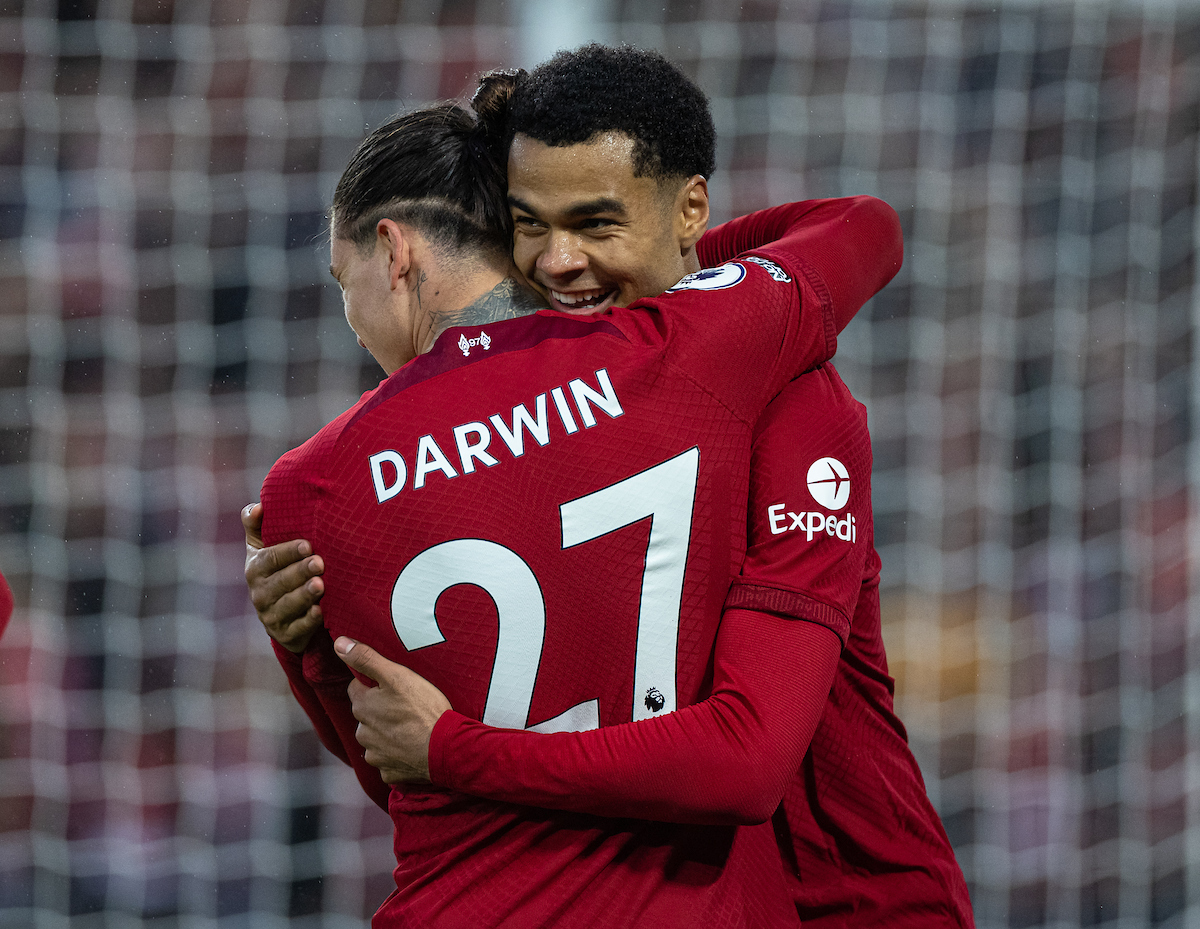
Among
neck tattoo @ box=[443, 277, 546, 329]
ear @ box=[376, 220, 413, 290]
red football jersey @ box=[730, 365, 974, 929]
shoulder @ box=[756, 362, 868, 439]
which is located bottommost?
red football jersey @ box=[730, 365, 974, 929]

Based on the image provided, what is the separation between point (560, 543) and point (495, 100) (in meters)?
0.67

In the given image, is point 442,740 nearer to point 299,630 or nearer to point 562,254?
point 299,630

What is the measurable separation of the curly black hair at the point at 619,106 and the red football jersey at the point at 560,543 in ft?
0.79

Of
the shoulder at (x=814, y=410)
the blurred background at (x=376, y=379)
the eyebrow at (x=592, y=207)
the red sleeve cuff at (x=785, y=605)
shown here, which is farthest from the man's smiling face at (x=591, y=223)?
the blurred background at (x=376, y=379)

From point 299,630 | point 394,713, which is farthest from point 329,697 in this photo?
point 394,713

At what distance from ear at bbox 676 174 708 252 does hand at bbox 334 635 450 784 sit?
69cm

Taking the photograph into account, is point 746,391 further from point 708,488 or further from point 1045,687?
point 1045,687

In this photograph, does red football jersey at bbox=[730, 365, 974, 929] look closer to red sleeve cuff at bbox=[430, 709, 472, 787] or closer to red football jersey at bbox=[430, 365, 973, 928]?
red football jersey at bbox=[430, 365, 973, 928]

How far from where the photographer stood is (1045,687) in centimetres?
382

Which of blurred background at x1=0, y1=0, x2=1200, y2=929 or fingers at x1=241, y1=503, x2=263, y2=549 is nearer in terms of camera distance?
fingers at x1=241, y1=503, x2=263, y2=549

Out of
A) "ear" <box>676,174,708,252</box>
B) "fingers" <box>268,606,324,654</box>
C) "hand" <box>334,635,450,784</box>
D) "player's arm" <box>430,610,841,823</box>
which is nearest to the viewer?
"player's arm" <box>430,610,841,823</box>

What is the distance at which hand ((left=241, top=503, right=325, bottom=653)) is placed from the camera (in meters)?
1.33

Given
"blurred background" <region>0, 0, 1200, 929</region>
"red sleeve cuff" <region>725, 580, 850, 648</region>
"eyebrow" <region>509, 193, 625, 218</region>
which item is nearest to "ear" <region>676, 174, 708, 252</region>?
"eyebrow" <region>509, 193, 625, 218</region>

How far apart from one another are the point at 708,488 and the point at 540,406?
218 millimetres
